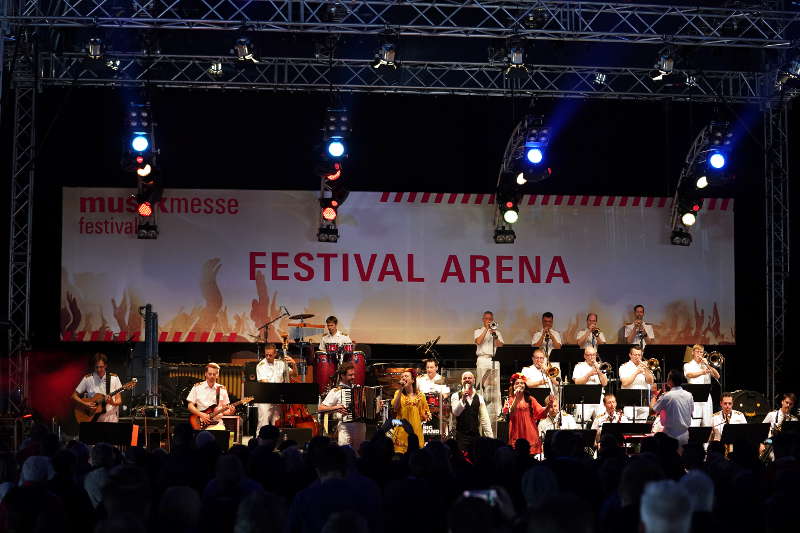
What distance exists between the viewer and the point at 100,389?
56.3 feet

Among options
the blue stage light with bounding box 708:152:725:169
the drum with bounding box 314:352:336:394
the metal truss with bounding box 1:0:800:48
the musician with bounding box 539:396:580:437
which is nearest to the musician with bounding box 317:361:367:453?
→ the drum with bounding box 314:352:336:394

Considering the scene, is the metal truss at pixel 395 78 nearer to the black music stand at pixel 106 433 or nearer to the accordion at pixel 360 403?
the accordion at pixel 360 403

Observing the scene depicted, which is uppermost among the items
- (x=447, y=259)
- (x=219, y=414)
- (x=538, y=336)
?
(x=447, y=259)

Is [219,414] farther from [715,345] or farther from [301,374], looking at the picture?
[715,345]

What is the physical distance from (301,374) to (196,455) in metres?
9.83

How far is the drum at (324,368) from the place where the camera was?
1802 cm

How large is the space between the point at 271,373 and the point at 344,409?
148 centimetres

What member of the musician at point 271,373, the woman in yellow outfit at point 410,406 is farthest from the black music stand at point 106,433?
the woman in yellow outfit at point 410,406

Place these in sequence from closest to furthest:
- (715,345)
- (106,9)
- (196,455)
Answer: (196,455) → (106,9) → (715,345)

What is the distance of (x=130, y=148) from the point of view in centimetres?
1812

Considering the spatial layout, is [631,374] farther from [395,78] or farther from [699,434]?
[395,78]

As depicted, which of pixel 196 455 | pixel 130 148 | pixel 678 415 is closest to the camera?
pixel 196 455

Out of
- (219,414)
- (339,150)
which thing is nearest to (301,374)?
(219,414)

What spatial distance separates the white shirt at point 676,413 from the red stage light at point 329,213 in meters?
7.88
